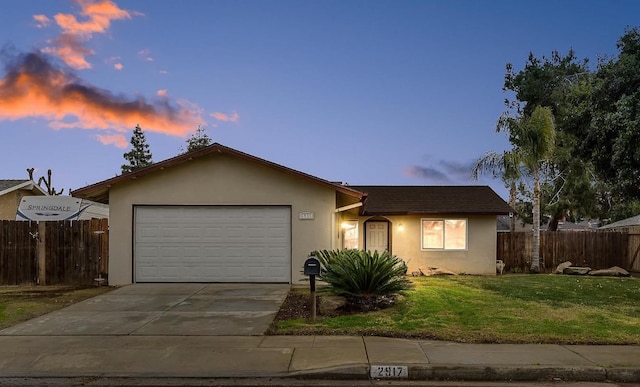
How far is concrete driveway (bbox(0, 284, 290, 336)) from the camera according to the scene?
850 cm

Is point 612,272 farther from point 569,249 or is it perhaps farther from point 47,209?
point 47,209

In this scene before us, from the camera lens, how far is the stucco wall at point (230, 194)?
1448cm

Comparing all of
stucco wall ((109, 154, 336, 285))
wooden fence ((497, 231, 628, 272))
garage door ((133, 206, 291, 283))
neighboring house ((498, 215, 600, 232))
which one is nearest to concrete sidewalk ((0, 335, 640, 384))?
garage door ((133, 206, 291, 283))

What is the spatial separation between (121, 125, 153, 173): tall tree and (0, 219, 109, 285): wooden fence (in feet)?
112

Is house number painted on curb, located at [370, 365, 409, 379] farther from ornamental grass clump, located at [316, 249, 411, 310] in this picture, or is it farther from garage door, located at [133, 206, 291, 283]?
garage door, located at [133, 206, 291, 283]

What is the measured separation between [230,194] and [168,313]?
516 centimetres

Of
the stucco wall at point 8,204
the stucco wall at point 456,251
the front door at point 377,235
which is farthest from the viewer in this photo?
the stucco wall at point 8,204

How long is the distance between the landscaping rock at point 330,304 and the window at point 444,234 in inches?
393

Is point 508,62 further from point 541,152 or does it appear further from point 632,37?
point 632,37

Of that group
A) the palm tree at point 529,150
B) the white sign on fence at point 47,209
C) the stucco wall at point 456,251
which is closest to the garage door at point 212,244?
the stucco wall at point 456,251

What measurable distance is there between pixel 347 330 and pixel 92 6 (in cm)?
1312

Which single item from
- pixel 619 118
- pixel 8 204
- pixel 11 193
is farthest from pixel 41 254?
pixel 619 118

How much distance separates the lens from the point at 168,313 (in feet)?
33.0

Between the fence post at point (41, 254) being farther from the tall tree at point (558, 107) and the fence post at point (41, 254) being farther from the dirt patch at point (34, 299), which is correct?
the tall tree at point (558, 107)
